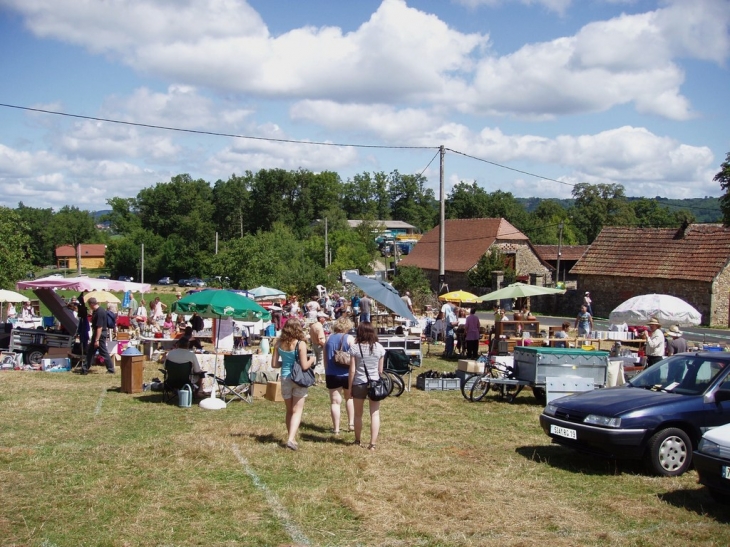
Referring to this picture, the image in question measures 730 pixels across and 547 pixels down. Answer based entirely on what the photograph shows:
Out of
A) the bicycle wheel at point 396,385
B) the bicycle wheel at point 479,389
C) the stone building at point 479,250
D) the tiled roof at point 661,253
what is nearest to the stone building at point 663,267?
the tiled roof at point 661,253

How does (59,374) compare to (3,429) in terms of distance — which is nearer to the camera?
(3,429)

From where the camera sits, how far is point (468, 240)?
5247 centimetres

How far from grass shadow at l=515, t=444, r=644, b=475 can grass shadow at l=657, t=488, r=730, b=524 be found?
0.76 meters

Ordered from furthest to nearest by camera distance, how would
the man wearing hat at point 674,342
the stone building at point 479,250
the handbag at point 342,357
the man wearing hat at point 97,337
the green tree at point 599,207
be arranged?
the green tree at point 599,207 → the stone building at point 479,250 → the man wearing hat at point 674,342 → the man wearing hat at point 97,337 → the handbag at point 342,357

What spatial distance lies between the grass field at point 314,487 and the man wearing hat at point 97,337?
3.83 metres

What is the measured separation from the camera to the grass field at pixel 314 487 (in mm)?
5789

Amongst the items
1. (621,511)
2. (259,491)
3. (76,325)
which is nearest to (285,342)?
(259,491)

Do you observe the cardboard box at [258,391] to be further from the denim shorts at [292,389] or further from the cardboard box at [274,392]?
the denim shorts at [292,389]

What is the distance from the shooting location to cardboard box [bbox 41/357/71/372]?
597 inches

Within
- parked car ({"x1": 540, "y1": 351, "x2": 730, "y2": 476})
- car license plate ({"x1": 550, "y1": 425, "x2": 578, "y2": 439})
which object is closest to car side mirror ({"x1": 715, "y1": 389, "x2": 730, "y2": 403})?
parked car ({"x1": 540, "y1": 351, "x2": 730, "y2": 476})

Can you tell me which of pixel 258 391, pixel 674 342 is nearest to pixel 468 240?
pixel 674 342

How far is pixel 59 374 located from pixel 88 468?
7935 mm

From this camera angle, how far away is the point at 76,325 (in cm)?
1653

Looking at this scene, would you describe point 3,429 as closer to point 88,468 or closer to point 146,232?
point 88,468
